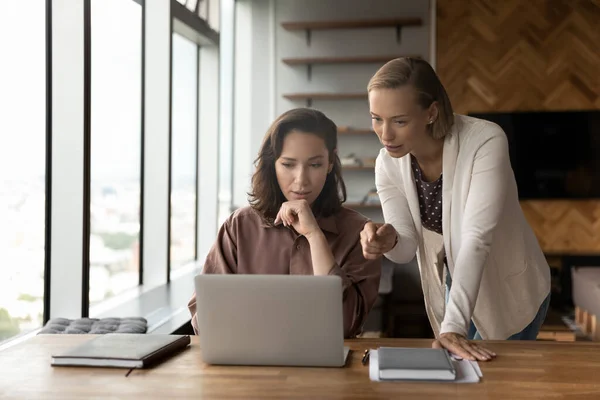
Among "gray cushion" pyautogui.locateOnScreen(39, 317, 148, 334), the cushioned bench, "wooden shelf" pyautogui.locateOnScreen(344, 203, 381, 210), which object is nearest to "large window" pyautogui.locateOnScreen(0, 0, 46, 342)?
"gray cushion" pyautogui.locateOnScreen(39, 317, 148, 334)

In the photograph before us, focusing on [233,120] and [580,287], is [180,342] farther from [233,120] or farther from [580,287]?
[233,120]

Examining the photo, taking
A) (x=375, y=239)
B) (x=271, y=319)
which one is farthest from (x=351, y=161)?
(x=271, y=319)

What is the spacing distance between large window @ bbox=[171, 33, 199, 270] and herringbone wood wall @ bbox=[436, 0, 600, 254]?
7.04 ft

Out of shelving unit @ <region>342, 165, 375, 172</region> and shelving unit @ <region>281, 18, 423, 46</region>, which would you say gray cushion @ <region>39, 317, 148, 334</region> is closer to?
shelving unit @ <region>342, 165, 375, 172</region>

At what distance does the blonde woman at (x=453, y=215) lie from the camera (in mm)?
1737

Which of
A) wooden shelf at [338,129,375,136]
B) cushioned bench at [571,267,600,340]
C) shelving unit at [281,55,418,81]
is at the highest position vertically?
shelving unit at [281,55,418,81]

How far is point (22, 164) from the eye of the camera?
9.60 ft

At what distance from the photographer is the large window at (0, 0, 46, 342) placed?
279cm

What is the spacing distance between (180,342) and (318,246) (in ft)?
1.46

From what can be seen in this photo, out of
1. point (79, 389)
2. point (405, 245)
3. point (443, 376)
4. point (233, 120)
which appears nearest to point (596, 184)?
point (233, 120)

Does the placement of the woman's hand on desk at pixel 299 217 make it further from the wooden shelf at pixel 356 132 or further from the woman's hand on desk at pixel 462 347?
the wooden shelf at pixel 356 132

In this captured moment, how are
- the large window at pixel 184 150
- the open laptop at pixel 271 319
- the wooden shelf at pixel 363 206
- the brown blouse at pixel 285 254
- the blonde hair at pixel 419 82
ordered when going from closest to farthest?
the open laptop at pixel 271 319 < the blonde hair at pixel 419 82 < the brown blouse at pixel 285 254 < the large window at pixel 184 150 < the wooden shelf at pixel 363 206

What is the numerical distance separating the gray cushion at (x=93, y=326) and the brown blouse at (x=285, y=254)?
0.96m

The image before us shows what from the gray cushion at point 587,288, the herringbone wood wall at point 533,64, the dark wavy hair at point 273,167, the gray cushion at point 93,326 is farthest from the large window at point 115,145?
the gray cushion at point 587,288
